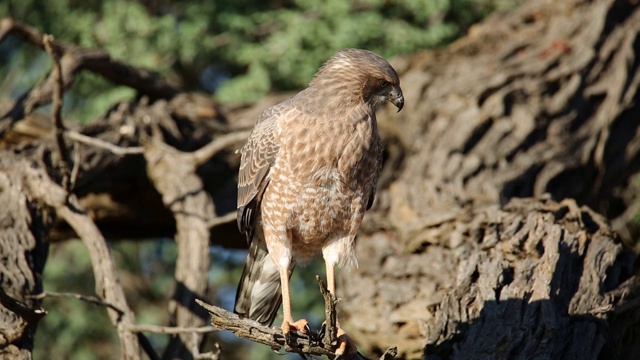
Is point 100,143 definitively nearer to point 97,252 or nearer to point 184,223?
point 97,252

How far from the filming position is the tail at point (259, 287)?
5.70m

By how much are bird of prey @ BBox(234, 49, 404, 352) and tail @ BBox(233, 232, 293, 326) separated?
0.18 m

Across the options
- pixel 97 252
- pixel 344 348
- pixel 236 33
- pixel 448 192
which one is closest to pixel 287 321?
pixel 344 348

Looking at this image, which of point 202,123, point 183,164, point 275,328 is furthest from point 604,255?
point 202,123

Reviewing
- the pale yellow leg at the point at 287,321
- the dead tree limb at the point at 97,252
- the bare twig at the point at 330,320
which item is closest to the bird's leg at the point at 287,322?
the pale yellow leg at the point at 287,321

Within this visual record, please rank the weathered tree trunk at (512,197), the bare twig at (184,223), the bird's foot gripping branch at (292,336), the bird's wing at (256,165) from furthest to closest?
the bare twig at (184,223) < the bird's wing at (256,165) < the weathered tree trunk at (512,197) < the bird's foot gripping branch at (292,336)

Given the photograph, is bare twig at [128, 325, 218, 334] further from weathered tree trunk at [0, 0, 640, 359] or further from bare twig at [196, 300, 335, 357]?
bare twig at [196, 300, 335, 357]

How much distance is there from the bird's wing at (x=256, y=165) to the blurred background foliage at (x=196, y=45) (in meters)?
3.04

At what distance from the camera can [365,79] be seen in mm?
5301

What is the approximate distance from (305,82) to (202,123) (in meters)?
1.39

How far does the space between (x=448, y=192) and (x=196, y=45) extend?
335cm

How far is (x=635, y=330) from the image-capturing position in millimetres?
5699

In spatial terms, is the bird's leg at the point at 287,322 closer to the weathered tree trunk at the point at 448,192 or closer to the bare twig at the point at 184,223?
the weathered tree trunk at the point at 448,192

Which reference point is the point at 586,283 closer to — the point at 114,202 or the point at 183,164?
the point at 183,164
